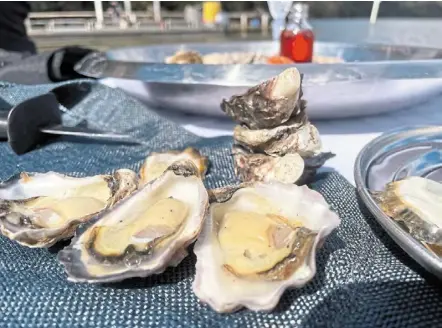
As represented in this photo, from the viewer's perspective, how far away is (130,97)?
2.45ft

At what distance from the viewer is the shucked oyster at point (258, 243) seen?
259 millimetres

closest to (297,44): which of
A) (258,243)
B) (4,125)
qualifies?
(4,125)

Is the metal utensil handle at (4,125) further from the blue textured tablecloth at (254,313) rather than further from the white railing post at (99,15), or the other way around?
the white railing post at (99,15)

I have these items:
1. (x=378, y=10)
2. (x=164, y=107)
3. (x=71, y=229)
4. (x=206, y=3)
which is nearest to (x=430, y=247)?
(x=71, y=229)

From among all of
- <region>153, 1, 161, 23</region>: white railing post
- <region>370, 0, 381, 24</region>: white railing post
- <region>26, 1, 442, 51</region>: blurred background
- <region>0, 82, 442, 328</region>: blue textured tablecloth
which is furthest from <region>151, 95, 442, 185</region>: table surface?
<region>153, 1, 161, 23</region>: white railing post

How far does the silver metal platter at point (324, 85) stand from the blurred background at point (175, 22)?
1.60 meters

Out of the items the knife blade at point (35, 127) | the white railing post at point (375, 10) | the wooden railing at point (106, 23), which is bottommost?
the wooden railing at point (106, 23)

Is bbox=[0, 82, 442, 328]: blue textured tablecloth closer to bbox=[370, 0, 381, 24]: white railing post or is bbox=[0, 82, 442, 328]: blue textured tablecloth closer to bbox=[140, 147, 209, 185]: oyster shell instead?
bbox=[140, 147, 209, 185]: oyster shell

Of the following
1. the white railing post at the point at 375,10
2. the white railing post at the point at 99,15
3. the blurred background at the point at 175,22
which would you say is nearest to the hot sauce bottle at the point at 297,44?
the blurred background at the point at 175,22

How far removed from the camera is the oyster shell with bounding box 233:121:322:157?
434 mm

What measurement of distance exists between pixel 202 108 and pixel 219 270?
446 millimetres

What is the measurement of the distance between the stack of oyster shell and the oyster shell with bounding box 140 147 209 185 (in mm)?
47

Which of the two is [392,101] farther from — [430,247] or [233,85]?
[430,247]

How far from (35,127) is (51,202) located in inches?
10.9
